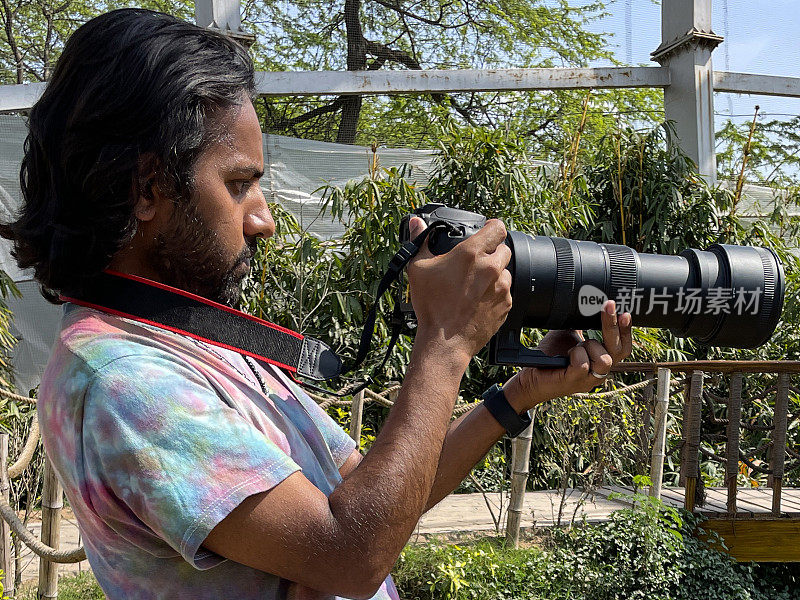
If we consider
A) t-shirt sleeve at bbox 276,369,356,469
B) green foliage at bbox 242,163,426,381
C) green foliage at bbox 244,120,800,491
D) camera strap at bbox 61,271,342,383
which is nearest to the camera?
camera strap at bbox 61,271,342,383

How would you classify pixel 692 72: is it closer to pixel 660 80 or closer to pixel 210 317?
pixel 660 80

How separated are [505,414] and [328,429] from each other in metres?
Result: 0.31

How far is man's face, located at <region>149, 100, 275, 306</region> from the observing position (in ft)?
3.35

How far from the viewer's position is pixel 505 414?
4.50 ft

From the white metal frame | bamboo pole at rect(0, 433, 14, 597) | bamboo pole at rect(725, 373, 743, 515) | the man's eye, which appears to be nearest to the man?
the man's eye

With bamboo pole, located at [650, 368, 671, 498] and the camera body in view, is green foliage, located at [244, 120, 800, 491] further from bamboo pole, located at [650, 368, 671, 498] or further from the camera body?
the camera body

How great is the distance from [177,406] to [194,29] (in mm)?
511

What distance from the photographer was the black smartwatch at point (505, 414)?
53.8 inches

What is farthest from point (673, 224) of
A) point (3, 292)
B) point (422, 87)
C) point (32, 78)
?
point (32, 78)

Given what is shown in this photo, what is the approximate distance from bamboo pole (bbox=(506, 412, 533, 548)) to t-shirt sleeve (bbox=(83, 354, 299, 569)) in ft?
10.8

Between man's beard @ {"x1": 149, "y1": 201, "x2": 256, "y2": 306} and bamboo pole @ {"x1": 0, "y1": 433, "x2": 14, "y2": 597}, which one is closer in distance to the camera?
man's beard @ {"x1": 149, "y1": 201, "x2": 256, "y2": 306}

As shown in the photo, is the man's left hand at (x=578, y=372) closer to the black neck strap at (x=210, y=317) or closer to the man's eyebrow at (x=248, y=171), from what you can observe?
the black neck strap at (x=210, y=317)

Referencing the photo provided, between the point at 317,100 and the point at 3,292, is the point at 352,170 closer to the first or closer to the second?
the point at 3,292

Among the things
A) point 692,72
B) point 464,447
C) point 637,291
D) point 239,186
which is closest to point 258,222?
point 239,186
